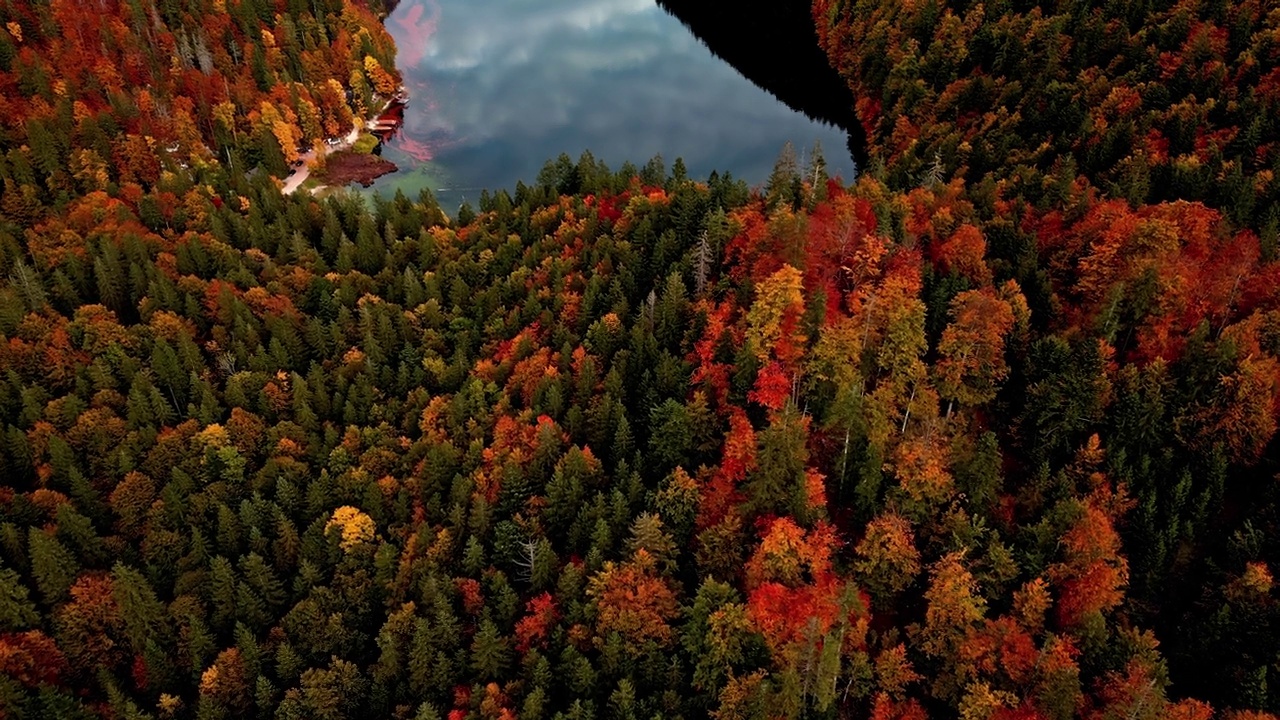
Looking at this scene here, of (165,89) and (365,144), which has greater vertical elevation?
(165,89)

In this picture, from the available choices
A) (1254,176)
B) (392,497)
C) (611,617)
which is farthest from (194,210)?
(1254,176)

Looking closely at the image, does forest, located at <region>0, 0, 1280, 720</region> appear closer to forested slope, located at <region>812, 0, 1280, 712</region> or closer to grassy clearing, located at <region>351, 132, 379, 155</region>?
forested slope, located at <region>812, 0, 1280, 712</region>

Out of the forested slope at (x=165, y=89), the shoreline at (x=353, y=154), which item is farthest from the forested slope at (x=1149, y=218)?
the forested slope at (x=165, y=89)

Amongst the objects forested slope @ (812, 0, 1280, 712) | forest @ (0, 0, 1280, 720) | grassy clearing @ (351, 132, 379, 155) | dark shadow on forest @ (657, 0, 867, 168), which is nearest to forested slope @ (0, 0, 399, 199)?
grassy clearing @ (351, 132, 379, 155)

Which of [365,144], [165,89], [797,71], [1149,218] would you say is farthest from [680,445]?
[797,71]

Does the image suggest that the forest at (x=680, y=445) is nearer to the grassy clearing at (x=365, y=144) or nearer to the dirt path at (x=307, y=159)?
the dirt path at (x=307, y=159)

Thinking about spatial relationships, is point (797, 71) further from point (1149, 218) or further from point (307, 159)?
point (1149, 218)

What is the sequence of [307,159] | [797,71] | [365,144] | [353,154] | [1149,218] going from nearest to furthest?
[1149,218], [307,159], [353,154], [365,144], [797,71]

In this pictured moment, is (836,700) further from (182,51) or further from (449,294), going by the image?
(182,51)
